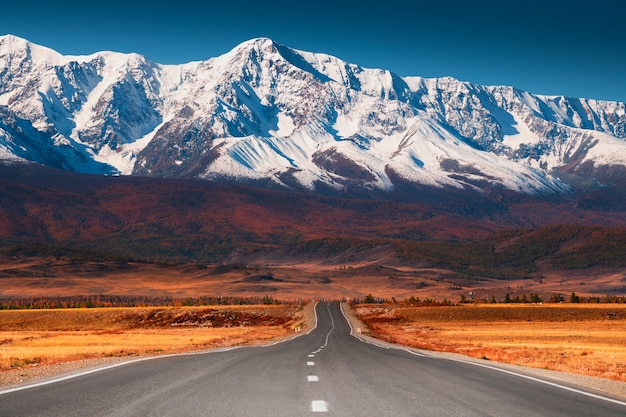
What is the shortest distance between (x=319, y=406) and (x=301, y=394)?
8.35ft

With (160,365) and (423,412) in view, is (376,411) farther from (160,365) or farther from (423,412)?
(160,365)

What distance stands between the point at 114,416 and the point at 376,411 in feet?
19.4

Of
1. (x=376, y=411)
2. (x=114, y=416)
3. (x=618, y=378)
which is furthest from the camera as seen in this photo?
(x=618, y=378)

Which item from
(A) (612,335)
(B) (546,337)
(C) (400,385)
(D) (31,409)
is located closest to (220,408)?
(D) (31,409)

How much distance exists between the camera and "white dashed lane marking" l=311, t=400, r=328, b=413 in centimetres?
1812

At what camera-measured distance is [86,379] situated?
80.2 ft

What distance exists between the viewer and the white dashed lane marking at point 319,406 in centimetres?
1812

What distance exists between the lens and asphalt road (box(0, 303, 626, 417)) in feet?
59.4

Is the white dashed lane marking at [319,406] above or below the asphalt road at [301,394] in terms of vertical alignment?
above

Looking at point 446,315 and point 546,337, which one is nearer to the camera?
point 546,337

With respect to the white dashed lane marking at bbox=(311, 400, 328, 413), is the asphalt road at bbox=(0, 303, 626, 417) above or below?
below

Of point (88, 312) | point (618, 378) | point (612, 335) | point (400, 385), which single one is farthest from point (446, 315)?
point (400, 385)

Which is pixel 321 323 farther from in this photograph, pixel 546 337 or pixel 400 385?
pixel 400 385

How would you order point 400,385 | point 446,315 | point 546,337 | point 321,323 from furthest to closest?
point 446,315 < point 321,323 < point 546,337 < point 400,385
